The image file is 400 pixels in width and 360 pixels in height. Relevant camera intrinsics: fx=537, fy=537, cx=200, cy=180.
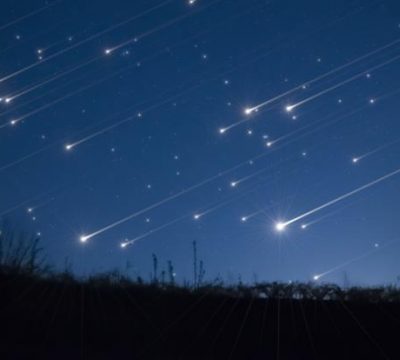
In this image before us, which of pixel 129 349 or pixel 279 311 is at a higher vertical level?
pixel 279 311

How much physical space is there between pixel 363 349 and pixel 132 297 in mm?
5031

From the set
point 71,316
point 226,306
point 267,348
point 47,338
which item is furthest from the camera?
point 226,306

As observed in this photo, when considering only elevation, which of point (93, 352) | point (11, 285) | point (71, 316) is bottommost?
point (93, 352)

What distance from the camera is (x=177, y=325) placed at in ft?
36.5

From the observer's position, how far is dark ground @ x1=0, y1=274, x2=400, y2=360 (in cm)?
973

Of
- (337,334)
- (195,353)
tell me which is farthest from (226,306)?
(337,334)

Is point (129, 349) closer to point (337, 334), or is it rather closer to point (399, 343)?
point (337, 334)

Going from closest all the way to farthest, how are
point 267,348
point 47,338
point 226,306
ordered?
1. point 47,338
2. point 267,348
3. point 226,306

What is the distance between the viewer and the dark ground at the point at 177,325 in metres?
9.73

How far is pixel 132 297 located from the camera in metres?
11.6

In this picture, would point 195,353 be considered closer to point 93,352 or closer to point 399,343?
point 93,352

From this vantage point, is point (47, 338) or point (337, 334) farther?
point (337, 334)

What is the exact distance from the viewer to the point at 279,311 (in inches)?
479

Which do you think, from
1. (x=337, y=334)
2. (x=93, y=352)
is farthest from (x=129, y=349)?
(x=337, y=334)
